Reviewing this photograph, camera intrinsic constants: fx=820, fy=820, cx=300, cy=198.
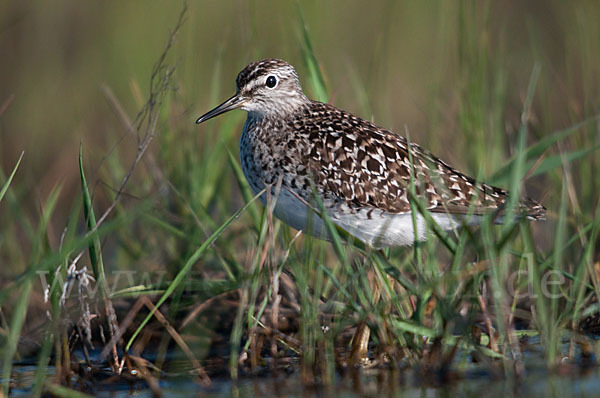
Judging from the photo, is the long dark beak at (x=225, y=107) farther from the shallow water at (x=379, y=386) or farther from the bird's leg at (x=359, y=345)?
the shallow water at (x=379, y=386)

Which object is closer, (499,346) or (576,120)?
(499,346)

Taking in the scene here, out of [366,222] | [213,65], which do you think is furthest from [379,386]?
[213,65]

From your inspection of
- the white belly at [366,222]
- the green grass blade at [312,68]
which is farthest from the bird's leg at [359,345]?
the green grass blade at [312,68]

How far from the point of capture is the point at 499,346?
18.3ft

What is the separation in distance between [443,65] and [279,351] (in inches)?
197

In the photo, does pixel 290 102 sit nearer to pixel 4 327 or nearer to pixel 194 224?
pixel 194 224

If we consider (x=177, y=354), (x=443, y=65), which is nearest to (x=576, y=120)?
(x=443, y=65)

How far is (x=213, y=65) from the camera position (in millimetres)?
10688

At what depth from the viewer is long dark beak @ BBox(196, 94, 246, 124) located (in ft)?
22.5

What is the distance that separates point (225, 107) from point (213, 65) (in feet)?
13.0

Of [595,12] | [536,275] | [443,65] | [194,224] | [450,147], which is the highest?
[595,12]

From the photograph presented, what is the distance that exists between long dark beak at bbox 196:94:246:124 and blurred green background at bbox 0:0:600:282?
1106 mm

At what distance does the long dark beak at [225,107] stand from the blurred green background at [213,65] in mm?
1106

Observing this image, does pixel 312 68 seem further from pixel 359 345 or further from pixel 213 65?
pixel 213 65
